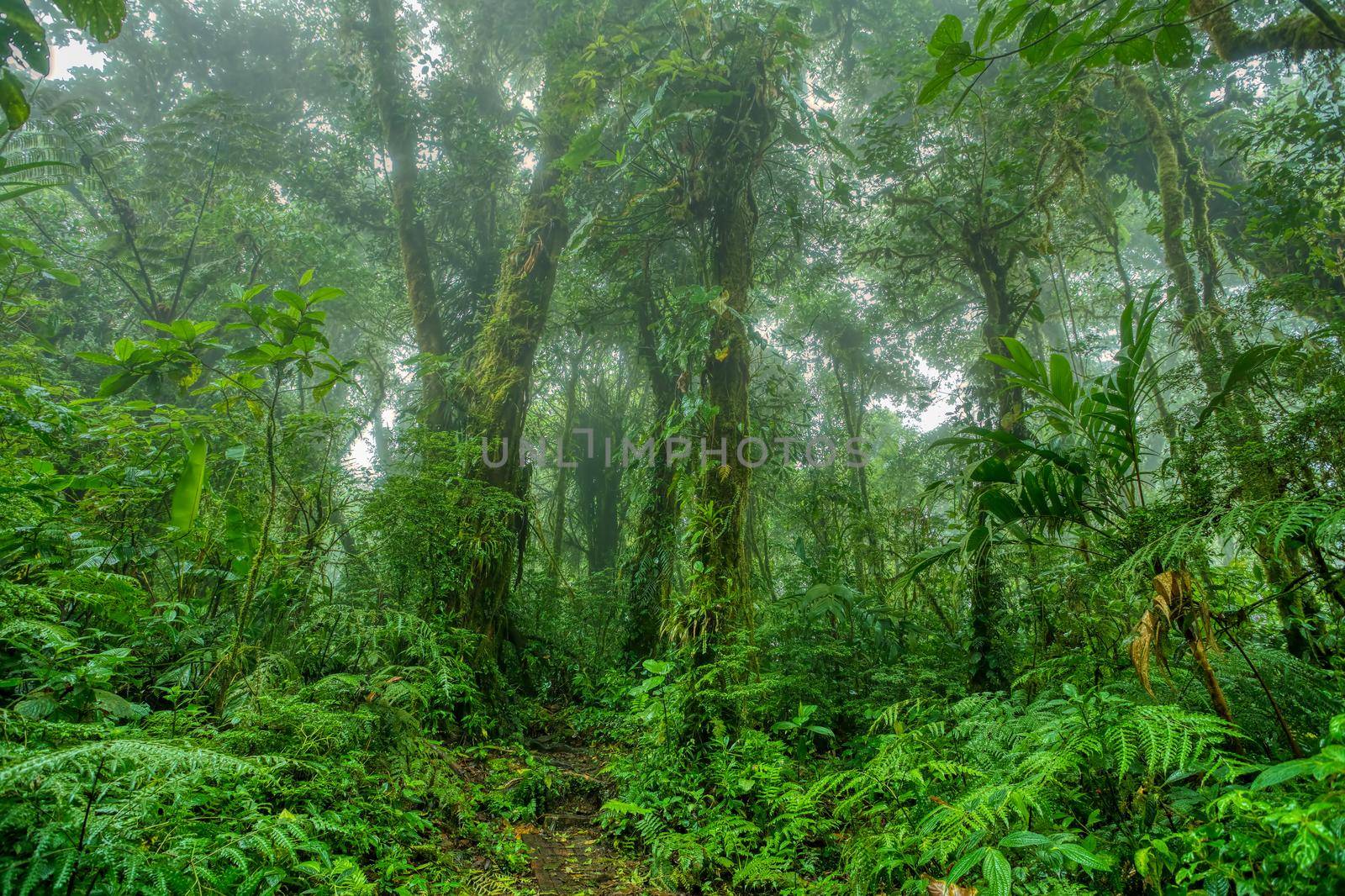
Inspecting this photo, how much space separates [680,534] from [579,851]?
2.19m

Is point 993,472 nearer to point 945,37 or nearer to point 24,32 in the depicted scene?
point 945,37

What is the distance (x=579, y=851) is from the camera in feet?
9.51

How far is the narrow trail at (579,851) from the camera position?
255 cm

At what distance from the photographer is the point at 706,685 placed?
11.5 feet

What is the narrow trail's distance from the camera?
2547 millimetres

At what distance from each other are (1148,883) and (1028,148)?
5671 mm

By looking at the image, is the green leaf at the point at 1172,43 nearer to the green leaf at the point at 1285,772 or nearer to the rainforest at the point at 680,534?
the rainforest at the point at 680,534

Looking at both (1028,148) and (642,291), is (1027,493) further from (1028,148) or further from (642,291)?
(642,291)

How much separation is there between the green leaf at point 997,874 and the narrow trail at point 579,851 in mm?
1460

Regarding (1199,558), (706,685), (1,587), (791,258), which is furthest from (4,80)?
(791,258)

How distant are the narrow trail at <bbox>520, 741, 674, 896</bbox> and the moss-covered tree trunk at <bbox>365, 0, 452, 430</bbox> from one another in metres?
6.18

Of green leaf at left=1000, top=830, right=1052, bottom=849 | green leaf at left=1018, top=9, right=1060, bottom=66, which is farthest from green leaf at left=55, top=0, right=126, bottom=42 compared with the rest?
green leaf at left=1000, top=830, right=1052, bottom=849

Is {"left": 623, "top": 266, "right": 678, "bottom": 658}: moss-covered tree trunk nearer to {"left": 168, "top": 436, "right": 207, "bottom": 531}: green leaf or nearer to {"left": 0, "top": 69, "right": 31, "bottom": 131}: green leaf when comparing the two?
{"left": 168, "top": 436, "right": 207, "bottom": 531}: green leaf

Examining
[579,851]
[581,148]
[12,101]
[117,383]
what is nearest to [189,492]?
[117,383]
